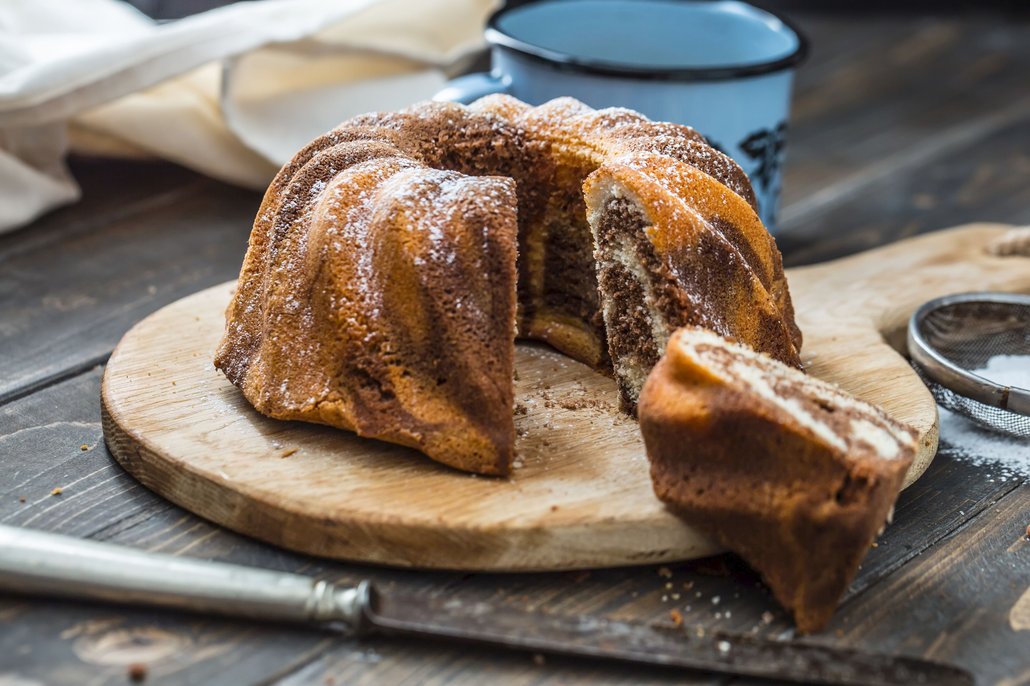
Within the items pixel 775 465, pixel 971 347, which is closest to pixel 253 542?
pixel 775 465

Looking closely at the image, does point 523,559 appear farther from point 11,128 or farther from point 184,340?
point 11,128

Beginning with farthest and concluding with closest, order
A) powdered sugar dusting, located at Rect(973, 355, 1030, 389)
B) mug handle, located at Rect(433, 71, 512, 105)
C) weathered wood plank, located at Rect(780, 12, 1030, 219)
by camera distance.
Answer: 1. weathered wood plank, located at Rect(780, 12, 1030, 219)
2. mug handle, located at Rect(433, 71, 512, 105)
3. powdered sugar dusting, located at Rect(973, 355, 1030, 389)

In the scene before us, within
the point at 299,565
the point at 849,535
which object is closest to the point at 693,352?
the point at 849,535

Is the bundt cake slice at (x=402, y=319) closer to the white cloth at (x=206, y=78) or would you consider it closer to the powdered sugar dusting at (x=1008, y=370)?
the powdered sugar dusting at (x=1008, y=370)

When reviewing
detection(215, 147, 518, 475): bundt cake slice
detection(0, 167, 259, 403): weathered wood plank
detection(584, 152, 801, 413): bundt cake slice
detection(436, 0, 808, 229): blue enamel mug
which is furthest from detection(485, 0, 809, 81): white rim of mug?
detection(0, 167, 259, 403): weathered wood plank

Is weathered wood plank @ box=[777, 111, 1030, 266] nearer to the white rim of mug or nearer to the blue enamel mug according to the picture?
the blue enamel mug

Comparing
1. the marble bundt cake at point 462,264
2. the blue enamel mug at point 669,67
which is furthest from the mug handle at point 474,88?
the marble bundt cake at point 462,264
